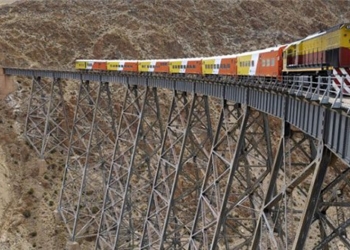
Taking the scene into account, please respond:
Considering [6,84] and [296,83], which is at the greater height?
[296,83]

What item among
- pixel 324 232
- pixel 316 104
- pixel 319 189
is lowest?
pixel 324 232

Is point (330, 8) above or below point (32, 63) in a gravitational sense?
above

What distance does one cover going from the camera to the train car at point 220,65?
85.9 ft

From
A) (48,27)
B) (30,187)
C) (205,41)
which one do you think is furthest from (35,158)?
(205,41)

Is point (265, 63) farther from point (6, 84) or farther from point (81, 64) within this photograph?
point (6, 84)

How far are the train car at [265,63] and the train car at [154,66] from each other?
35.3ft

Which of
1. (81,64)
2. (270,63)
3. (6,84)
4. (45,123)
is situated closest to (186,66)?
(270,63)

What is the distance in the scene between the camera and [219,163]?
42312mm

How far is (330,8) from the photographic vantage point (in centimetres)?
8325

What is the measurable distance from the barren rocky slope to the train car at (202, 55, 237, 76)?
43.3 ft

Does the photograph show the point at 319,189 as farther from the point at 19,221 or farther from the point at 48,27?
the point at 48,27

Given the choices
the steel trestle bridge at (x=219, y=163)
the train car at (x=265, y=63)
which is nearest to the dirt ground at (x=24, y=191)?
the steel trestle bridge at (x=219, y=163)

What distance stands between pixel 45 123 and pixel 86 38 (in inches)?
891

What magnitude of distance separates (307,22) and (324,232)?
69059 millimetres
